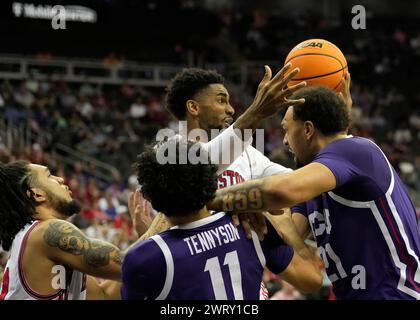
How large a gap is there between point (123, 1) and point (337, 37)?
6.98m

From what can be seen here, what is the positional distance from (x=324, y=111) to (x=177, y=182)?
0.85 m

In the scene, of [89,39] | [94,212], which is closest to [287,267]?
[94,212]

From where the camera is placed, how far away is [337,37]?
72.4 feet

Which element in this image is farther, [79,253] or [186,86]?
[186,86]

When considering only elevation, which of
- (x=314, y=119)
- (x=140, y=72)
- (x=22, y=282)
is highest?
(x=140, y=72)

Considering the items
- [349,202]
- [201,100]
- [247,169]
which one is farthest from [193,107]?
[349,202]

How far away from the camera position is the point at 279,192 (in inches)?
110

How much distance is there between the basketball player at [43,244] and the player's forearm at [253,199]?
0.48 m

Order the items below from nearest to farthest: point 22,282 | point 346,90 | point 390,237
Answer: point 390,237
point 22,282
point 346,90

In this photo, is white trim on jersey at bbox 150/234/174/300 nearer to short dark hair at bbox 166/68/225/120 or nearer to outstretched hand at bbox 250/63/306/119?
outstretched hand at bbox 250/63/306/119

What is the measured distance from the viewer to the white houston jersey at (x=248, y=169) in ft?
13.5

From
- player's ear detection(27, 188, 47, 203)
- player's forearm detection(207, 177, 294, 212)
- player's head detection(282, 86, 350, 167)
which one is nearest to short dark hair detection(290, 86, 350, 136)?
player's head detection(282, 86, 350, 167)

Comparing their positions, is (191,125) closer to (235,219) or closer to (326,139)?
(326,139)

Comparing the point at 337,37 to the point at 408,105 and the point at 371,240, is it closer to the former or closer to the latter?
the point at 408,105
